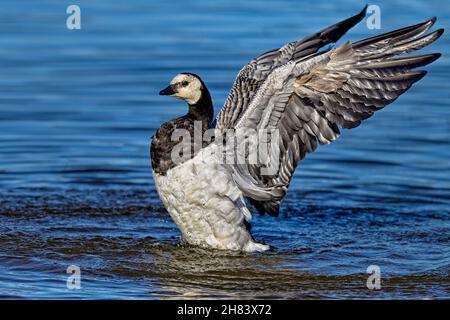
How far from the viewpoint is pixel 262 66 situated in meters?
9.15

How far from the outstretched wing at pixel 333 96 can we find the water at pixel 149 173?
0.71 meters

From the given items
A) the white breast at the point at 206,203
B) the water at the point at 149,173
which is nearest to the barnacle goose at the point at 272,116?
the white breast at the point at 206,203

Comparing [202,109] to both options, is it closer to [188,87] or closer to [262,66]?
[188,87]

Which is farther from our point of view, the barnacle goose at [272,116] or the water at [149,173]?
the barnacle goose at [272,116]

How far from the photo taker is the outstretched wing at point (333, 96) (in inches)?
342

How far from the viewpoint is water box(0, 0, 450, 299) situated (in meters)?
8.38

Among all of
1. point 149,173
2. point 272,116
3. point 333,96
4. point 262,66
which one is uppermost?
point 262,66

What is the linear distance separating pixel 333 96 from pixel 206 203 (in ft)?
4.52

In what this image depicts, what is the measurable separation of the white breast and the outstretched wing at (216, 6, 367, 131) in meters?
0.31

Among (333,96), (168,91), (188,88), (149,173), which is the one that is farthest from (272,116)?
(149,173)

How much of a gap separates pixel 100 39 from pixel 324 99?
7805mm

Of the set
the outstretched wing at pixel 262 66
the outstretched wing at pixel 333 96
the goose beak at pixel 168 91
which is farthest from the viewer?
the goose beak at pixel 168 91

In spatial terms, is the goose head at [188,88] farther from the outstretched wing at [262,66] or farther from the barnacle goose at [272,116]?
the outstretched wing at [262,66]

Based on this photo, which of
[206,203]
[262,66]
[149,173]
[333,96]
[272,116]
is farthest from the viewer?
[149,173]
